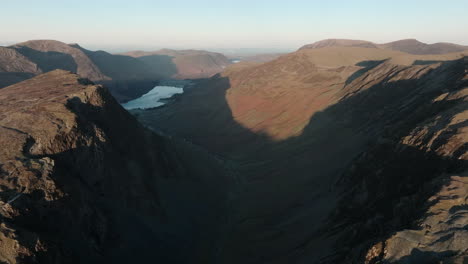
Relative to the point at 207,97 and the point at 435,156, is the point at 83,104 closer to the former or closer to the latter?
the point at 435,156

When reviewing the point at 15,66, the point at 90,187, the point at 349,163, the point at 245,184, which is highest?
the point at 15,66

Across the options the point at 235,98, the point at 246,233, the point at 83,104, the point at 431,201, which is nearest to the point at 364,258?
the point at 431,201

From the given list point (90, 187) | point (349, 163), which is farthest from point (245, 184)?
point (90, 187)

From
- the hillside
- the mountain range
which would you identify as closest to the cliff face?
the mountain range

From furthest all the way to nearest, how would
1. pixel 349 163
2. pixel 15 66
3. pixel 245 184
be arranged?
pixel 15 66, pixel 245 184, pixel 349 163

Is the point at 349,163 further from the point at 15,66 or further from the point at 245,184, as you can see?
the point at 15,66
